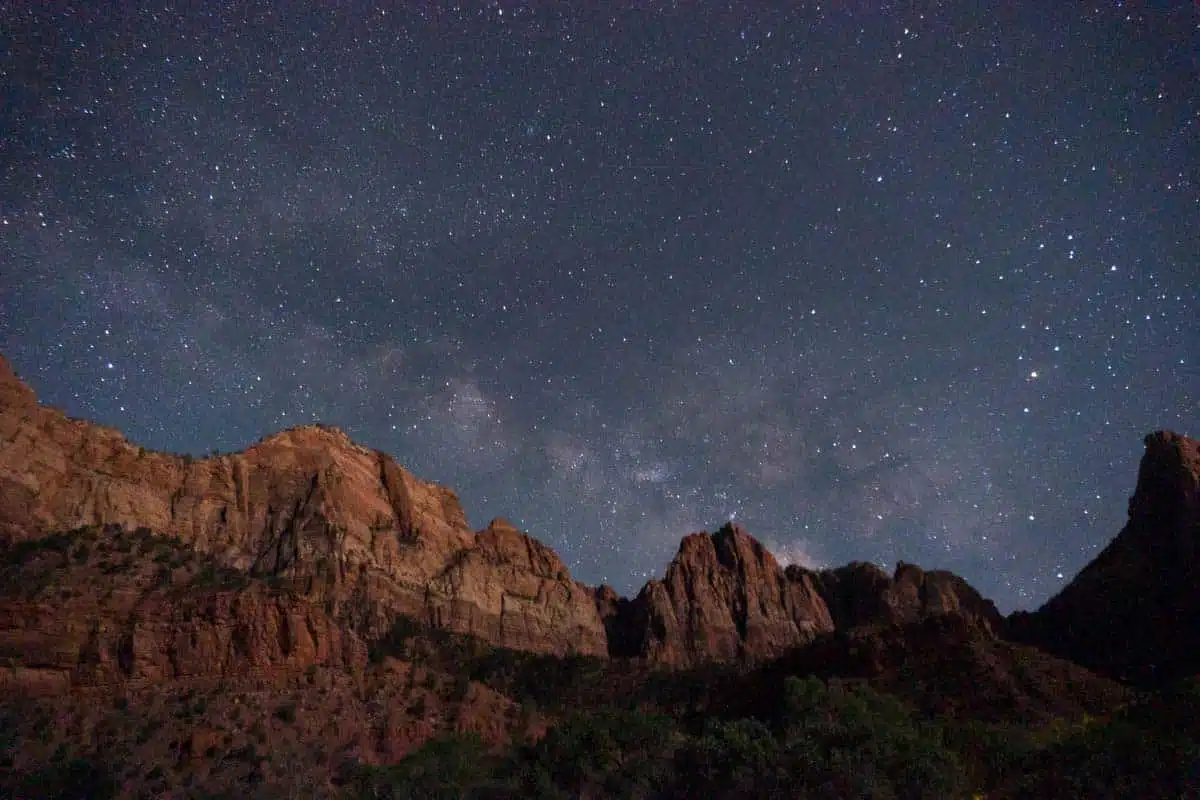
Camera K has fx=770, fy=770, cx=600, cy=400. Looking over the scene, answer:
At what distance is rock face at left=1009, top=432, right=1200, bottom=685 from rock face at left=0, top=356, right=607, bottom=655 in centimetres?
6481

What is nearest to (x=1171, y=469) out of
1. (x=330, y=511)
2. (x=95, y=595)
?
(x=330, y=511)

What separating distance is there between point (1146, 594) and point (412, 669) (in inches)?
3091

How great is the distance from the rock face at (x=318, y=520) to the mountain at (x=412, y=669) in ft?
1.08

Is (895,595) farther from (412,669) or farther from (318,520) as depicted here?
Answer: (412,669)

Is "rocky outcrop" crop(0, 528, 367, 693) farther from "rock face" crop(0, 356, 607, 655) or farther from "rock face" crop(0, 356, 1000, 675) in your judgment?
"rock face" crop(0, 356, 607, 655)

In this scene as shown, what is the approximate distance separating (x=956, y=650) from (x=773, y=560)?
A: 89273 millimetres

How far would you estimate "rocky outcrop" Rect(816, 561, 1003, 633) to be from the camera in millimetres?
120438

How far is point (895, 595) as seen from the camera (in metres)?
128

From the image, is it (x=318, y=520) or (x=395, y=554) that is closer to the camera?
(x=318, y=520)

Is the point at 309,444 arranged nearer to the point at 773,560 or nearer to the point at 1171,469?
the point at 773,560

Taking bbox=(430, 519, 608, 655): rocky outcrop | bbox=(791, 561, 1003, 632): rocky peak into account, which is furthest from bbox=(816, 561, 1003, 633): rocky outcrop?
bbox=(430, 519, 608, 655): rocky outcrop

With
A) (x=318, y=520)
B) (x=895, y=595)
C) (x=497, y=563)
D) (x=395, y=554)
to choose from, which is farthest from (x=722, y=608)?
(x=318, y=520)

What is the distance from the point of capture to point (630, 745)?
3253cm

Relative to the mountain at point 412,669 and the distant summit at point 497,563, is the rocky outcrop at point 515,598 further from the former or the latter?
the mountain at point 412,669
